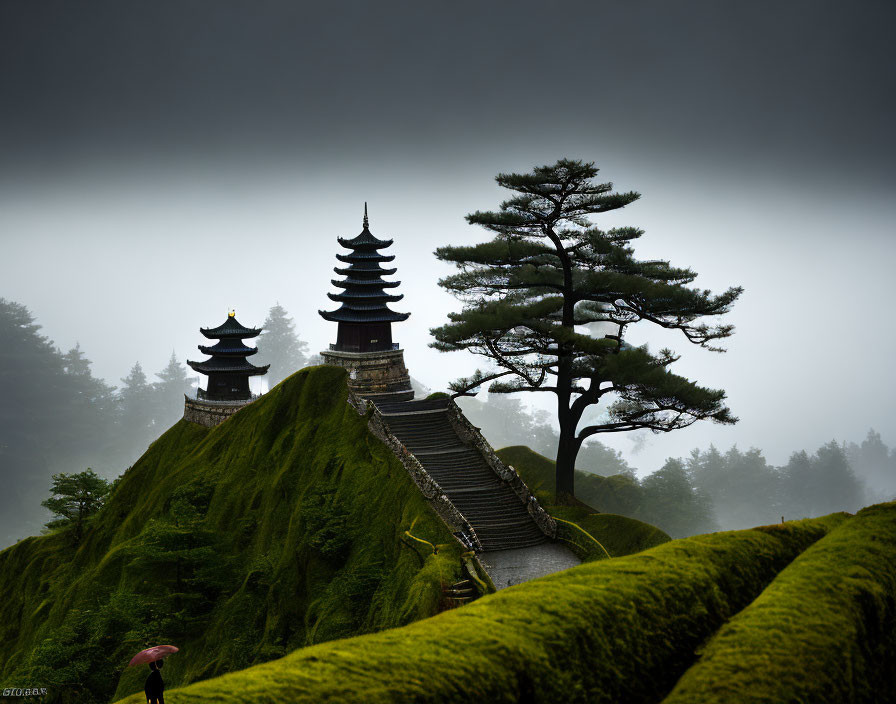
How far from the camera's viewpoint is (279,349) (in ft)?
456

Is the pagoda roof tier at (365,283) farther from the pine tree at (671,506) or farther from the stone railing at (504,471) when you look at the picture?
the pine tree at (671,506)

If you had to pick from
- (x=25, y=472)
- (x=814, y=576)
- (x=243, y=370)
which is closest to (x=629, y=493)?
(x=243, y=370)

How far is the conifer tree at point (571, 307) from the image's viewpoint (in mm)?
29031

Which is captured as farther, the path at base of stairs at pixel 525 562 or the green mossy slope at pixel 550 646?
the path at base of stairs at pixel 525 562

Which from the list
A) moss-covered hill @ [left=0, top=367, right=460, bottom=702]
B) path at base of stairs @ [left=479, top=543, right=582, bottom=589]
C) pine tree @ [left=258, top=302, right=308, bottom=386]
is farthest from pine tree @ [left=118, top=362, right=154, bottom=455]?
path at base of stairs @ [left=479, top=543, right=582, bottom=589]

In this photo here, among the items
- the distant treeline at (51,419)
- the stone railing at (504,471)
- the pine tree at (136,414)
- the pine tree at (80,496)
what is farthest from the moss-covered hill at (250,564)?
the pine tree at (136,414)

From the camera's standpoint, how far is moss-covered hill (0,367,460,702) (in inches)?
902

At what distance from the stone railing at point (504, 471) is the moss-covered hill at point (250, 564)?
148 inches

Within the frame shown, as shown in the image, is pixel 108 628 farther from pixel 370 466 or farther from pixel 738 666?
pixel 738 666

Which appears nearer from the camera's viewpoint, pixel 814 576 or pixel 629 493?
pixel 814 576

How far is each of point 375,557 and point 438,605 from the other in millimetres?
4626

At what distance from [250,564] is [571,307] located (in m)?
16.1

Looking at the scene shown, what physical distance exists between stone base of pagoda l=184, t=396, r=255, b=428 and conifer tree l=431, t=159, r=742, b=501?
1295 cm

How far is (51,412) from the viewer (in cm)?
11394
